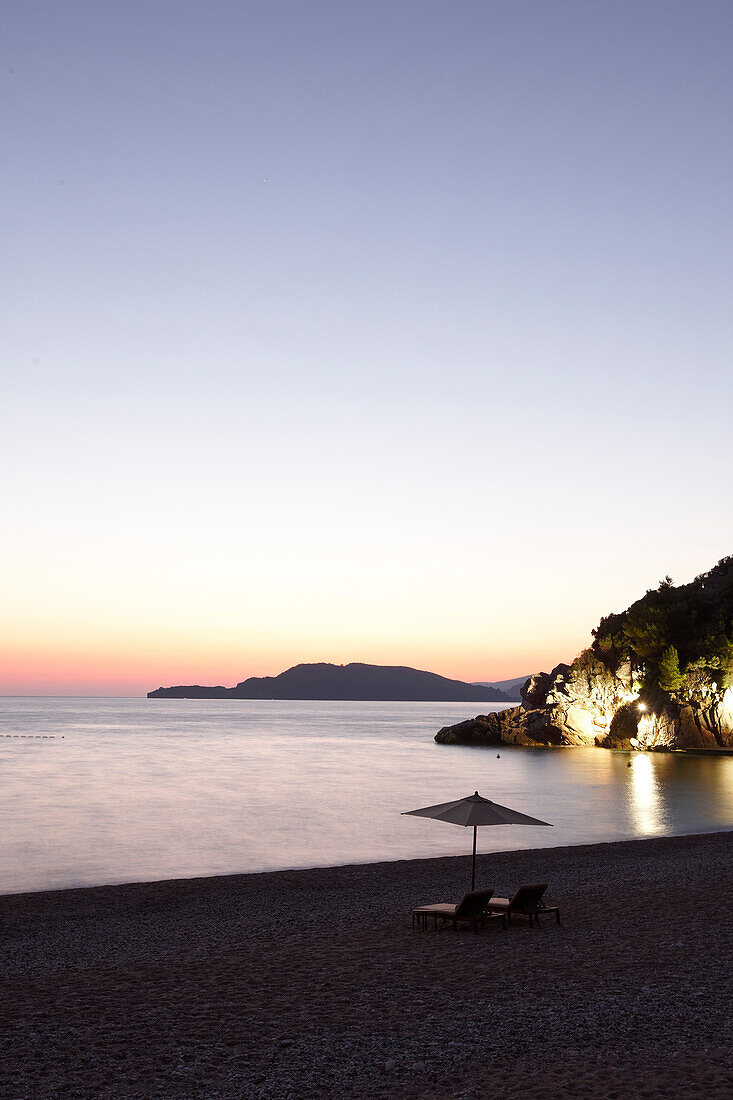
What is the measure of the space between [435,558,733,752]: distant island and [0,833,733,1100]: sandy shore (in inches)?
3021

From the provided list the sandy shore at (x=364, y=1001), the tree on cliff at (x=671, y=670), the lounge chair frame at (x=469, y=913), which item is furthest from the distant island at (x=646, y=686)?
the lounge chair frame at (x=469, y=913)

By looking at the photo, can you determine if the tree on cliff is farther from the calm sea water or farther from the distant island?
the calm sea water

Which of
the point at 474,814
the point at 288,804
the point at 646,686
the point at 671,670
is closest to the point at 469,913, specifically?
the point at 474,814

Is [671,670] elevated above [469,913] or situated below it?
above

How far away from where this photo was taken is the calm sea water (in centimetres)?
3036

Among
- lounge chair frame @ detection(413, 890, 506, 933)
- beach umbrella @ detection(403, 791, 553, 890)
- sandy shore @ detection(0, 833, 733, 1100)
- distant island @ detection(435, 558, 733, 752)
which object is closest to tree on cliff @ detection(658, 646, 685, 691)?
distant island @ detection(435, 558, 733, 752)

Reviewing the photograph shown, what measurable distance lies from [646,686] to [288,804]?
65.8 meters

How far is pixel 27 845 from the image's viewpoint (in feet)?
107

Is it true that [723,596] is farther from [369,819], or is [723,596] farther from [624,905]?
[624,905]

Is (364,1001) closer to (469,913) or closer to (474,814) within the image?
(469,913)

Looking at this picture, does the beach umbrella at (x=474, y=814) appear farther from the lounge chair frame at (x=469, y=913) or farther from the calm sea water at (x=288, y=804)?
the calm sea water at (x=288, y=804)

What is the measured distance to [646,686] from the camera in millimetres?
101000

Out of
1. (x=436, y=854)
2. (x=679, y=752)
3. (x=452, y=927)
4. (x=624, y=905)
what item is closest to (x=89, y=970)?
(x=452, y=927)

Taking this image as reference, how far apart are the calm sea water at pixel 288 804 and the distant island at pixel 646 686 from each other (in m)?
6.95
